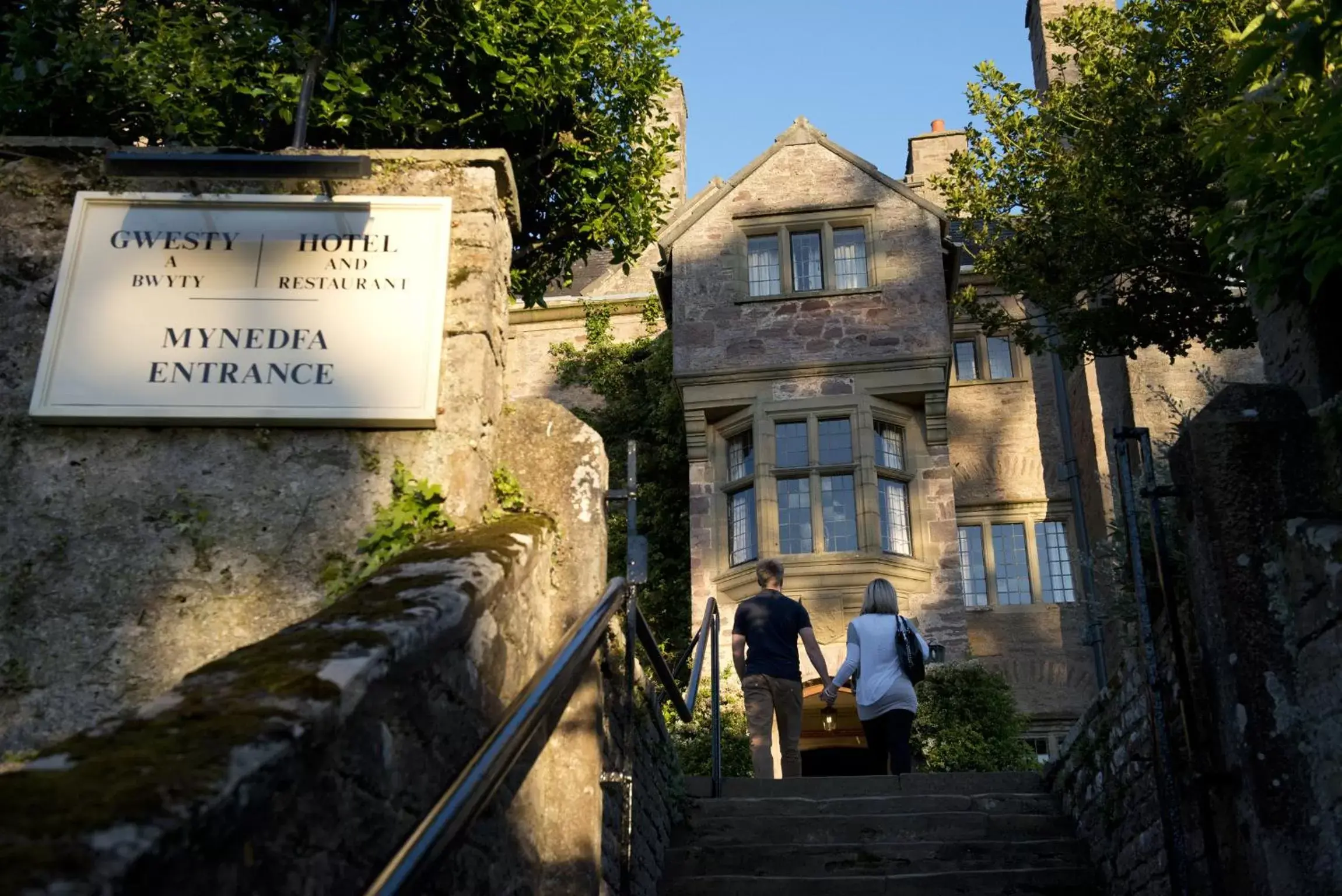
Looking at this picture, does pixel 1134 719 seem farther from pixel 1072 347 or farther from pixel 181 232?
pixel 1072 347

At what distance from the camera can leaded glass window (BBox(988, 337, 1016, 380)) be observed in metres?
18.8

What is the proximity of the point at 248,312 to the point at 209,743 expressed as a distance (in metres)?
2.65

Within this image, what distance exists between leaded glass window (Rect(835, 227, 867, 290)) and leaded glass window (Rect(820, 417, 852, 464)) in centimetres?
182

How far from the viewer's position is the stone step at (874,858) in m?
6.30

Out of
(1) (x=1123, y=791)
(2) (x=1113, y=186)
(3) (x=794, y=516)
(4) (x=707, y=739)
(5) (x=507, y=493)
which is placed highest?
(2) (x=1113, y=186)

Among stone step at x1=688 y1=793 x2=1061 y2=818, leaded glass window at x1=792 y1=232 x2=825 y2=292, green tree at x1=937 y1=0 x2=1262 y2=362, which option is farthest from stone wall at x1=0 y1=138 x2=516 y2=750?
leaded glass window at x1=792 y1=232 x2=825 y2=292

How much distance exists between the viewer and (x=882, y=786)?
7520 mm

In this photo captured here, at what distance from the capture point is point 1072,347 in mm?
12164

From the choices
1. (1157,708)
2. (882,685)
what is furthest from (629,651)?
(882,685)

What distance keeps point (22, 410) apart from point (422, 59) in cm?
652

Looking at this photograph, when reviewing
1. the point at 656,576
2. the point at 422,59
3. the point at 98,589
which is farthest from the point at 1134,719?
the point at 656,576

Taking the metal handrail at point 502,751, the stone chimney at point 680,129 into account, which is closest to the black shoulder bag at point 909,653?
the metal handrail at point 502,751

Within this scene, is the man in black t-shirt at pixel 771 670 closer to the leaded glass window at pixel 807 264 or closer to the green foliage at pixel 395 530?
the green foliage at pixel 395 530

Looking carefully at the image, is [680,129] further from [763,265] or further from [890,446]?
[890,446]
